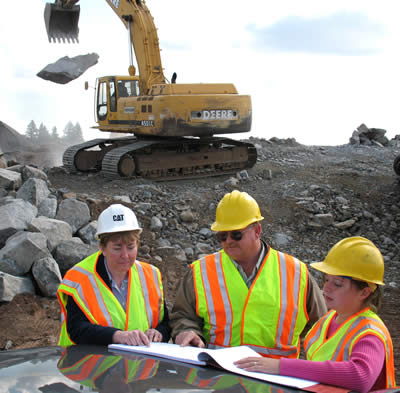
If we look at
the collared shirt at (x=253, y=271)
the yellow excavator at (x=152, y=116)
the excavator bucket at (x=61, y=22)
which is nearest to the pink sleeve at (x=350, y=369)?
the collared shirt at (x=253, y=271)

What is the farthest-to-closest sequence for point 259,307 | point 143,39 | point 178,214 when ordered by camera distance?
point 143,39 → point 178,214 → point 259,307

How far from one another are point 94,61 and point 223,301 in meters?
14.9

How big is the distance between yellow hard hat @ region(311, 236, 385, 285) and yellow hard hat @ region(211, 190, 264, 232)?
0.65 meters

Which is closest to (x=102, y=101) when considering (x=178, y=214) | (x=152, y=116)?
(x=152, y=116)

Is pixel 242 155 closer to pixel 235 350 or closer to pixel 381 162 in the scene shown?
pixel 381 162

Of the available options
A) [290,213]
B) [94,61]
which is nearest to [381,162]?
[290,213]

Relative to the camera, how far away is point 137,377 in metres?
2.14

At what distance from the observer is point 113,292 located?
327 centimetres

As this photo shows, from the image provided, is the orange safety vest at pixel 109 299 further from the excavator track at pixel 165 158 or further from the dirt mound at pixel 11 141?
the dirt mound at pixel 11 141

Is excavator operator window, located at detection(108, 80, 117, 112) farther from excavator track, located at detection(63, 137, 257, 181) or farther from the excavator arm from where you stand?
excavator track, located at detection(63, 137, 257, 181)

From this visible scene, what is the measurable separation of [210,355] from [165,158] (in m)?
11.4

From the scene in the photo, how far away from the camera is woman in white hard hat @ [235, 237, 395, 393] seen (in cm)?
237

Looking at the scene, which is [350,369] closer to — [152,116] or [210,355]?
[210,355]

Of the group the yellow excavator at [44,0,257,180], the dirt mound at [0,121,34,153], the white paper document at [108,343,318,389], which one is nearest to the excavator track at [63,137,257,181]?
the yellow excavator at [44,0,257,180]
